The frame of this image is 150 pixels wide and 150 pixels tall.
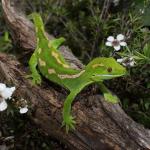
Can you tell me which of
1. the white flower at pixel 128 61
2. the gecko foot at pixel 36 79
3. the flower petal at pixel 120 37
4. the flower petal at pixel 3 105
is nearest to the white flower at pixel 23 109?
the flower petal at pixel 3 105

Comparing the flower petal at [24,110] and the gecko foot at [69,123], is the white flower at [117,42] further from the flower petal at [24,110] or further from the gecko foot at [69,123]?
the flower petal at [24,110]

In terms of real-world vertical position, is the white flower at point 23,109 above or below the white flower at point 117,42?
below

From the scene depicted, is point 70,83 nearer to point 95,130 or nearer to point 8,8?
point 95,130

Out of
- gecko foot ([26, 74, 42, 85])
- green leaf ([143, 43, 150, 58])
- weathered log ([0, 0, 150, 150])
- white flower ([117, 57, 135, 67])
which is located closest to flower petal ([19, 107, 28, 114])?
weathered log ([0, 0, 150, 150])

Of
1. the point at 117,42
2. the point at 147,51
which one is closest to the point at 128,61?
the point at 147,51

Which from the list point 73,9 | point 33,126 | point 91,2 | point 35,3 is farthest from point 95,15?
point 33,126

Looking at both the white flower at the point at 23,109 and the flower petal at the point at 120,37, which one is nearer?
the white flower at the point at 23,109

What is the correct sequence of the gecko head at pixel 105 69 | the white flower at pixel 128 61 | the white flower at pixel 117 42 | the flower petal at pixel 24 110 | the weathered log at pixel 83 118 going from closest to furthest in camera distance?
the gecko head at pixel 105 69 → the weathered log at pixel 83 118 → the flower petal at pixel 24 110 → the white flower at pixel 128 61 → the white flower at pixel 117 42

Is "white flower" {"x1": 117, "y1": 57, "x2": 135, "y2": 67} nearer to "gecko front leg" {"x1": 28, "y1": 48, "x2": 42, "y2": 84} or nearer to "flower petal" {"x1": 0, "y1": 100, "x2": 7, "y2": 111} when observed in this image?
"gecko front leg" {"x1": 28, "y1": 48, "x2": 42, "y2": 84}
